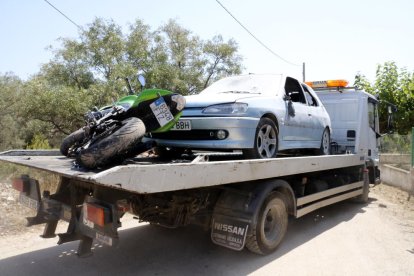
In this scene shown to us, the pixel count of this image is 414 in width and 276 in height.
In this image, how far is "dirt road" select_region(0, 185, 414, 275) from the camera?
4.23 metres

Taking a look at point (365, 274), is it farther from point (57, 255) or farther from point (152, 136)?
point (57, 255)

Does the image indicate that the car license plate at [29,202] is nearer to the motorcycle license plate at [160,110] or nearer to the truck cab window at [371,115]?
the motorcycle license plate at [160,110]

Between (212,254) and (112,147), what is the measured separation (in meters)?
2.14

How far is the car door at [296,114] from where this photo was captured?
5.71m

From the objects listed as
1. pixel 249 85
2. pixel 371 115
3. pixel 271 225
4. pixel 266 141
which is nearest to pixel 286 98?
pixel 249 85

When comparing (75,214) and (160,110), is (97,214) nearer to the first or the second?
(75,214)

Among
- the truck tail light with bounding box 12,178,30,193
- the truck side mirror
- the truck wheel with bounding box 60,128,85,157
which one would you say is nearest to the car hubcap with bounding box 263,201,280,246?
the truck wheel with bounding box 60,128,85,157

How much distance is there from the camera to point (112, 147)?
11.5 feet

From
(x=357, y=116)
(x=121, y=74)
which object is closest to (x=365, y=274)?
(x=357, y=116)

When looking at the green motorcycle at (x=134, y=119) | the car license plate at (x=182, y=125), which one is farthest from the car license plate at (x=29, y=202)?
the car license plate at (x=182, y=125)

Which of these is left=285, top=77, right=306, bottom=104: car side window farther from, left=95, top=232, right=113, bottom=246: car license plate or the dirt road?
left=95, top=232, right=113, bottom=246: car license plate

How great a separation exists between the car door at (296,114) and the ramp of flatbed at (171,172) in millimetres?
711

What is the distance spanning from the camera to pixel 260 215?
4.48 m

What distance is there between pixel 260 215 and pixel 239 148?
0.85 metres
